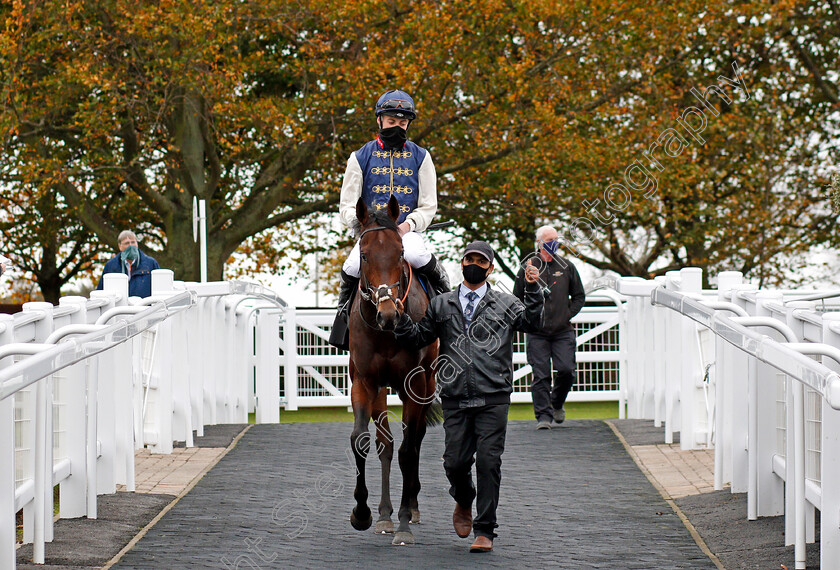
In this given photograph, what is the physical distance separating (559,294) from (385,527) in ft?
17.7

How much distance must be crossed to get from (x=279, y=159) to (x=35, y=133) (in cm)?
430

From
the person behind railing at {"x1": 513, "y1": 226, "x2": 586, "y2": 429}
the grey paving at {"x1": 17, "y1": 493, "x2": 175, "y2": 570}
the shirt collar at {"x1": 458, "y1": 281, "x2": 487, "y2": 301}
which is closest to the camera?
the grey paving at {"x1": 17, "y1": 493, "x2": 175, "y2": 570}

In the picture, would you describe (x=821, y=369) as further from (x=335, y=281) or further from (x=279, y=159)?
(x=335, y=281)

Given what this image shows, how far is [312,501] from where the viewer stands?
8.39m

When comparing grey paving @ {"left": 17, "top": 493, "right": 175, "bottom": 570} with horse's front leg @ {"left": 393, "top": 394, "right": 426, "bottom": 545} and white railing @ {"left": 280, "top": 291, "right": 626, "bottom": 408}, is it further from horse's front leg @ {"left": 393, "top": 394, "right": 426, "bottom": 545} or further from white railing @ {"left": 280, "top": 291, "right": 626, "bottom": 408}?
white railing @ {"left": 280, "top": 291, "right": 626, "bottom": 408}

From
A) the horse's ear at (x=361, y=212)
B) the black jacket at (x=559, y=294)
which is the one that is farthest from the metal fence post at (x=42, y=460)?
the black jacket at (x=559, y=294)

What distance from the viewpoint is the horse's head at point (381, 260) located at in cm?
662

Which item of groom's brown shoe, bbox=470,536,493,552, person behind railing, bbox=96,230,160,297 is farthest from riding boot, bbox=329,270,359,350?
person behind railing, bbox=96,230,160,297

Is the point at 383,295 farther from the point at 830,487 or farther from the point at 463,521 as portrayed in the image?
the point at 830,487

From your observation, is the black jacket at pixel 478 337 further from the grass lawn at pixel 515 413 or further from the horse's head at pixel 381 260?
the grass lawn at pixel 515 413

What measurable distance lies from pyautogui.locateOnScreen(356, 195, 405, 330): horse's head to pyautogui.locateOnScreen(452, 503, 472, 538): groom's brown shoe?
1.15 m

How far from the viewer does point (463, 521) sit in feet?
23.1

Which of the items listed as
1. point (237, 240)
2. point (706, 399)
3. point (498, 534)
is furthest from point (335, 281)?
point (498, 534)

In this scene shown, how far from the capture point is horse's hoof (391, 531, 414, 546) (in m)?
6.95
